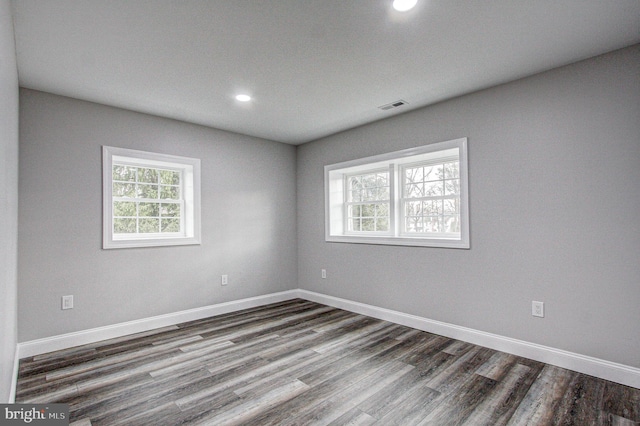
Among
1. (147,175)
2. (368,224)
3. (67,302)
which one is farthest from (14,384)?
(368,224)

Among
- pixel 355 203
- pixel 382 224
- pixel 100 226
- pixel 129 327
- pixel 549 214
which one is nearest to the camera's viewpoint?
pixel 549 214

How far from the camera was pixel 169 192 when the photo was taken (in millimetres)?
4117

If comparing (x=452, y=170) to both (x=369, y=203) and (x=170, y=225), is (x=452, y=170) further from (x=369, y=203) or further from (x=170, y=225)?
(x=170, y=225)

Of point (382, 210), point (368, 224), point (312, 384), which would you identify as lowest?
point (312, 384)

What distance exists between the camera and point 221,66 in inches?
106

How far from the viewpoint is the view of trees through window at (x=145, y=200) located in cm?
372

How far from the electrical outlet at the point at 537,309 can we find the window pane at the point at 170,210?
13.1 feet

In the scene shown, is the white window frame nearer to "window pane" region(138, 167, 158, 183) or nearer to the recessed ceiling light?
"window pane" region(138, 167, 158, 183)

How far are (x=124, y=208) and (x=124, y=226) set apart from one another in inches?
8.1

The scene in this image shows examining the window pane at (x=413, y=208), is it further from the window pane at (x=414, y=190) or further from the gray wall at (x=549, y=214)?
the gray wall at (x=549, y=214)

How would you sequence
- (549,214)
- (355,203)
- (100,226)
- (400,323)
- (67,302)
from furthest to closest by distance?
(355,203) → (400,323) → (100,226) → (67,302) → (549,214)

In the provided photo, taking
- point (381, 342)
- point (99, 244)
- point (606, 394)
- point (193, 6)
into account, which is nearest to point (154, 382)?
point (99, 244)

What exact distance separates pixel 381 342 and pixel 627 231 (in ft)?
7.29

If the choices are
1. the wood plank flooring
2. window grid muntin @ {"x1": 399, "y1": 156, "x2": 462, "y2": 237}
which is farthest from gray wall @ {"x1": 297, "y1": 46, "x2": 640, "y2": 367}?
the wood plank flooring
